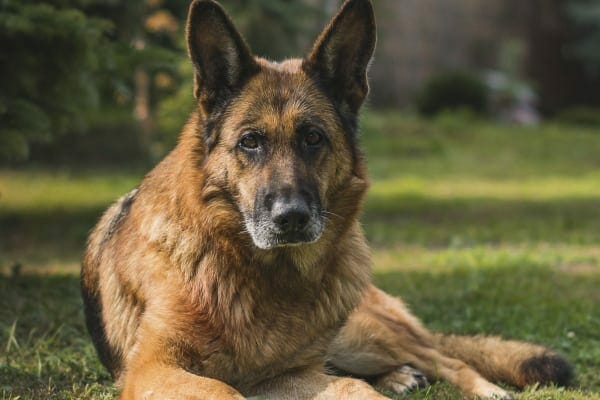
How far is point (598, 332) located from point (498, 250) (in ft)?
10.0

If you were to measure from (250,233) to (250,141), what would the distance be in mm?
468

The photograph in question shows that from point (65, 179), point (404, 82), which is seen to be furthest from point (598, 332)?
point (404, 82)

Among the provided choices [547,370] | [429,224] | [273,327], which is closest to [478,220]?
[429,224]

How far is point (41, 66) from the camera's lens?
7.09m

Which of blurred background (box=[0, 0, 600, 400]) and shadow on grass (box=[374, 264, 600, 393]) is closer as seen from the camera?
shadow on grass (box=[374, 264, 600, 393])

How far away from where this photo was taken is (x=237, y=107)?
448 centimetres

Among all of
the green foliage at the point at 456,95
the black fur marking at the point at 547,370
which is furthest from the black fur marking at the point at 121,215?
the green foliage at the point at 456,95

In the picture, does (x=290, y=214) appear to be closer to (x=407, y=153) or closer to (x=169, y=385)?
(x=169, y=385)

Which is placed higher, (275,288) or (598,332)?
(275,288)

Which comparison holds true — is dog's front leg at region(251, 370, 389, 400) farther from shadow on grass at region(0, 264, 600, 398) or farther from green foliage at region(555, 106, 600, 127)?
green foliage at region(555, 106, 600, 127)

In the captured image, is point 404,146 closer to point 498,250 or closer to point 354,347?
point 498,250

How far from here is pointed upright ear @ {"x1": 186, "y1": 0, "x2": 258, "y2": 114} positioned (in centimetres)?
441

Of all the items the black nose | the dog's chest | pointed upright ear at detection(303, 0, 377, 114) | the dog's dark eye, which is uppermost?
pointed upright ear at detection(303, 0, 377, 114)

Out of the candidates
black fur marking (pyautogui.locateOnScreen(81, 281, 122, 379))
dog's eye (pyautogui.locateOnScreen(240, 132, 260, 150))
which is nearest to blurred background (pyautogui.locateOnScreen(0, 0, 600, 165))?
black fur marking (pyautogui.locateOnScreen(81, 281, 122, 379))
